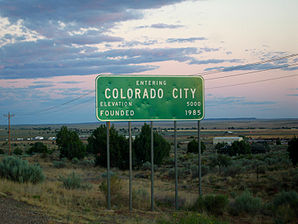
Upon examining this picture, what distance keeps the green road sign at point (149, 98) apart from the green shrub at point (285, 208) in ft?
15.3

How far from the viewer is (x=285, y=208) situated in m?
13.7

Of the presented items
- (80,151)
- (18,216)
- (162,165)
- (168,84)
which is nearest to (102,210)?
(18,216)

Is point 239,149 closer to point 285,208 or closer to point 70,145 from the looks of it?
point 70,145

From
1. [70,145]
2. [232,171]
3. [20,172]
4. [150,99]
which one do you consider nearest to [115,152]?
[70,145]

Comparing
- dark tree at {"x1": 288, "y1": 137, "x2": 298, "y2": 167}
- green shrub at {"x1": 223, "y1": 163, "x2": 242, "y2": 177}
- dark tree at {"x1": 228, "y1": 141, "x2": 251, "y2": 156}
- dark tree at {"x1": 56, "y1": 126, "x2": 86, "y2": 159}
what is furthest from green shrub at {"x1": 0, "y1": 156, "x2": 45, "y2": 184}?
dark tree at {"x1": 228, "y1": 141, "x2": 251, "y2": 156}

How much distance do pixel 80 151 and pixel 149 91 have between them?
34.4m

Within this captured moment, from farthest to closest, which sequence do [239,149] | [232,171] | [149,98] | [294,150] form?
[239,149] → [294,150] → [232,171] → [149,98]

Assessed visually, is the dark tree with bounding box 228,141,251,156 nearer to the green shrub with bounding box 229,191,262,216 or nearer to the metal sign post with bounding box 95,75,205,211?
the green shrub with bounding box 229,191,262,216

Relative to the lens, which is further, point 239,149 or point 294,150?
point 239,149

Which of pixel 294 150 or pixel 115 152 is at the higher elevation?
pixel 294 150

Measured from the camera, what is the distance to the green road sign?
1303 cm

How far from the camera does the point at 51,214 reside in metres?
10.4

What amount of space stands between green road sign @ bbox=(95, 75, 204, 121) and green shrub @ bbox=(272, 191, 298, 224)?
15.3ft

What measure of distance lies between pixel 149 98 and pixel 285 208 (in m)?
6.70
